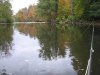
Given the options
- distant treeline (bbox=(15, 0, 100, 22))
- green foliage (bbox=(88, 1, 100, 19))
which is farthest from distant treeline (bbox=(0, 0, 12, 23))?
green foliage (bbox=(88, 1, 100, 19))

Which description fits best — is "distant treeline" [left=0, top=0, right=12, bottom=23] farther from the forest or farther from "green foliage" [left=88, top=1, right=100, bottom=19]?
"green foliage" [left=88, top=1, right=100, bottom=19]

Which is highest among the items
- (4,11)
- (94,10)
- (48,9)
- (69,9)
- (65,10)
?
(94,10)

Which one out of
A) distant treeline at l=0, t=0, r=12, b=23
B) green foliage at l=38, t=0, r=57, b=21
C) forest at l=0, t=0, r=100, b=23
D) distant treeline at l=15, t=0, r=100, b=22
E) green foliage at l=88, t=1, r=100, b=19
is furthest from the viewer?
distant treeline at l=0, t=0, r=12, b=23

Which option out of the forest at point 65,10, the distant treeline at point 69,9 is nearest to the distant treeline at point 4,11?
the forest at point 65,10

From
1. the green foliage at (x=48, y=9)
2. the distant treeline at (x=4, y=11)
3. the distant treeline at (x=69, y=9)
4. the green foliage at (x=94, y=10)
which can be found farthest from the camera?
the distant treeline at (x=4, y=11)

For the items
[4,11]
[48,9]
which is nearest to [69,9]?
[48,9]

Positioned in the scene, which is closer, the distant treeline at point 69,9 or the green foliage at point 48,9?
the distant treeline at point 69,9

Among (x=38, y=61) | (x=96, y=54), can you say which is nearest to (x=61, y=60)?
(x=38, y=61)

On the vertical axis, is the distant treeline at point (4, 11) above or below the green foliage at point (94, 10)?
below

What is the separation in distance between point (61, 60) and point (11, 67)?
2757 mm

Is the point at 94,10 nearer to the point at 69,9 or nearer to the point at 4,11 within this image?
the point at 69,9

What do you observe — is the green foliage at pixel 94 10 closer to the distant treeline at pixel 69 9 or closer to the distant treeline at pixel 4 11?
the distant treeline at pixel 69 9

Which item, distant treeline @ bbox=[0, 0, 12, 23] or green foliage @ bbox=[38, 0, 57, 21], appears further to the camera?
distant treeline @ bbox=[0, 0, 12, 23]

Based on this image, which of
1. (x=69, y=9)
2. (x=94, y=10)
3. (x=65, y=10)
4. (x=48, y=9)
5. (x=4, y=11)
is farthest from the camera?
(x=4, y=11)
